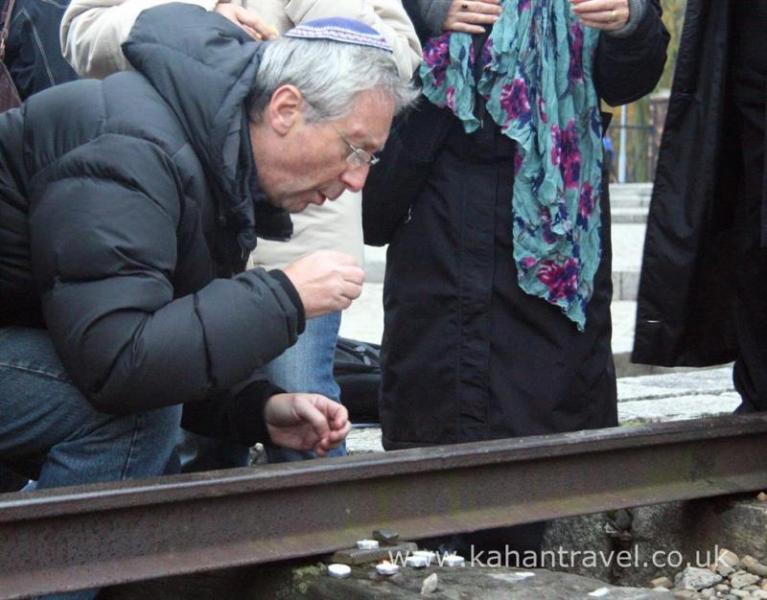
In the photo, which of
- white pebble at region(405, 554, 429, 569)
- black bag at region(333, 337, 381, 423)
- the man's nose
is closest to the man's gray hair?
the man's nose

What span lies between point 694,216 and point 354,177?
4.89 feet

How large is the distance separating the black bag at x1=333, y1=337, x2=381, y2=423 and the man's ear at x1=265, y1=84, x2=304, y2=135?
6.74 ft

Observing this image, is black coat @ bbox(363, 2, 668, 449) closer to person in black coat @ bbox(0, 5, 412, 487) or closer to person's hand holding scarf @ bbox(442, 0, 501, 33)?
person's hand holding scarf @ bbox(442, 0, 501, 33)

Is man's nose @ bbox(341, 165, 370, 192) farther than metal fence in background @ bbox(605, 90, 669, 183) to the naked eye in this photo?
No

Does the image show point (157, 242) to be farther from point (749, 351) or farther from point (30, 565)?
point (749, 351)

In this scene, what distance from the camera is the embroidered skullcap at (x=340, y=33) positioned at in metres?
3.29

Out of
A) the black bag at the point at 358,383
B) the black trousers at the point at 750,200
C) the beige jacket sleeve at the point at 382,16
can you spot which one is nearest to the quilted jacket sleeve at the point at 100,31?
the beige jacket sleeve at the point at 382,16

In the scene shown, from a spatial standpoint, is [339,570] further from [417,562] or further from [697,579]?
[697,579]

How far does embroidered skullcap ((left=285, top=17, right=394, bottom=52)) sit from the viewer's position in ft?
10.8

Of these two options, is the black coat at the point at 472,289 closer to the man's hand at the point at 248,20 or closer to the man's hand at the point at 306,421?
the man's hand at the point at 248,20

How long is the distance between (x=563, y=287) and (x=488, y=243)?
0.23m

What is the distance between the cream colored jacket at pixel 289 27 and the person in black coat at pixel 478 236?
8.3 inches

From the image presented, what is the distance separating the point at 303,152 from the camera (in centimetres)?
335

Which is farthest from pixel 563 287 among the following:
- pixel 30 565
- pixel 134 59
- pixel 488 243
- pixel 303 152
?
pixel 30 565
